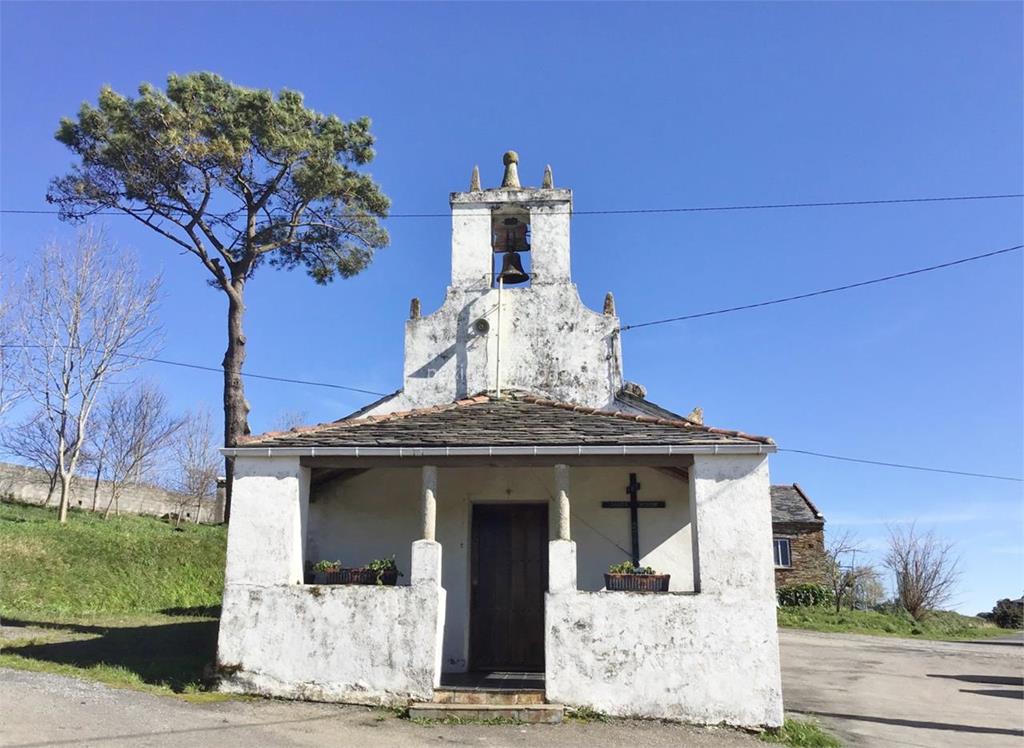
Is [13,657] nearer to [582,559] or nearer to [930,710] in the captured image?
[582,559]

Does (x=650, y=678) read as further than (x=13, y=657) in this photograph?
No

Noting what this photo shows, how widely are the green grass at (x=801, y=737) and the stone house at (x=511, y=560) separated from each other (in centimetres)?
16

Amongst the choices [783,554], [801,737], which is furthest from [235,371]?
[783,554]

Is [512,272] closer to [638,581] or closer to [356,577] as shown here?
[356,577]

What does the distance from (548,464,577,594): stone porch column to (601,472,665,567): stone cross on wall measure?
176 cm

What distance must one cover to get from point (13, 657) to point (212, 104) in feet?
45.3

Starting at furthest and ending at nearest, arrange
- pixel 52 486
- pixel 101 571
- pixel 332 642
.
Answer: pixel 52 486 < pixel 101 571 < pixel 332 642

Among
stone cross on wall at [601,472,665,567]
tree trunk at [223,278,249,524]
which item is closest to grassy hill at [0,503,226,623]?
tree trunk at [223,278,249,524]

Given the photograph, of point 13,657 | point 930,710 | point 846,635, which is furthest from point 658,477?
point 846,635

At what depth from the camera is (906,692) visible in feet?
38.2

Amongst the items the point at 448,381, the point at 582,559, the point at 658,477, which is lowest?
the point at 582,559

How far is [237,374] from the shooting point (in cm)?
1831

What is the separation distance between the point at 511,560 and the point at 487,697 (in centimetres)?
276

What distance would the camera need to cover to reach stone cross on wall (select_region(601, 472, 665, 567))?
10.5 m
